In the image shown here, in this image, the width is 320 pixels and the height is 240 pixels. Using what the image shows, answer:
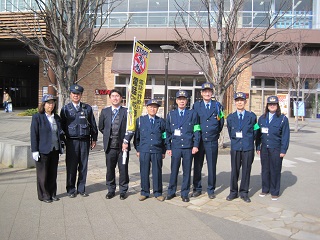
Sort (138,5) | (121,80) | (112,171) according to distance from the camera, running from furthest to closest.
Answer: (121,80)
(138,5)
(112,171)

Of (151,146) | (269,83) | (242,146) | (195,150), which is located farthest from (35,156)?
(269,83)

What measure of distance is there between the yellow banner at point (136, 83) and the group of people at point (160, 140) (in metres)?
0.13

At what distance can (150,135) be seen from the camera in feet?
18.7

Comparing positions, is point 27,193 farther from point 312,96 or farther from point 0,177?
point 312,96

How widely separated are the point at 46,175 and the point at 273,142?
13.4 ft

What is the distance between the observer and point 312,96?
1141 inches

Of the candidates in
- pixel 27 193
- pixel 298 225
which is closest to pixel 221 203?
pixel 298 225

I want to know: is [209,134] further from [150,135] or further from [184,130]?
[150,135]

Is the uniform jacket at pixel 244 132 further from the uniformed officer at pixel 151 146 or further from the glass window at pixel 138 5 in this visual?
the glass window at pixel 138 5

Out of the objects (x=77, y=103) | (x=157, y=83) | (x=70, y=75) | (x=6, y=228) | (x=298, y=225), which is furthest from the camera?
(x=157, y=83)

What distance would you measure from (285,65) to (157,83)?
10539 mm

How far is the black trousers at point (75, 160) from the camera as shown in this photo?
19.1ft

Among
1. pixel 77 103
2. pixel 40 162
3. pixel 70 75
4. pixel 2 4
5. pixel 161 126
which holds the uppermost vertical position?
pixel 2 4

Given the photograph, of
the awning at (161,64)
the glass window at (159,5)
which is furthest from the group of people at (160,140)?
the glass window at (159,5)
